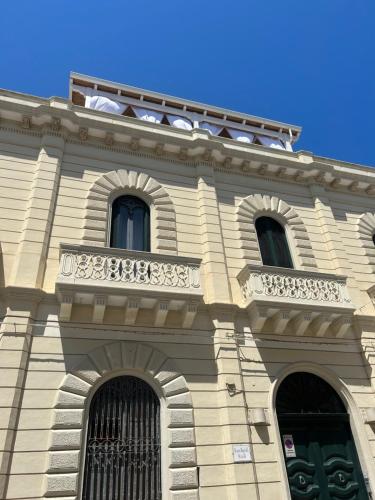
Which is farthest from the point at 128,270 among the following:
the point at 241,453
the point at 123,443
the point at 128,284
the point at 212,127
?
the point at 212,127

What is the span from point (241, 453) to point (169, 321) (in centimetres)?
318

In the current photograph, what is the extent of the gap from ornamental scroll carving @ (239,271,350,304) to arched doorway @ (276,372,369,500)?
6.76 ft

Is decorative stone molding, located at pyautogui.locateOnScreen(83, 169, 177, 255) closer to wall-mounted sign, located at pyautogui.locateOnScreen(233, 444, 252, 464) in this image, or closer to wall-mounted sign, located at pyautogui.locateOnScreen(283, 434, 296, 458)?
wall-mounted sign, located at pyautogui.locateOnScreen(233, 444, 252, 464)

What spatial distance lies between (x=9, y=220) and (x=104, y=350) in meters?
4.10

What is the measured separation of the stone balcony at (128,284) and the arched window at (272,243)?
3087mm

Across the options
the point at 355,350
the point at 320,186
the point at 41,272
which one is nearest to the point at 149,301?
the point at 41,272

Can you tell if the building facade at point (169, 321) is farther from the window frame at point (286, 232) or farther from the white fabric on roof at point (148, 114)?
the white fabric on roof at point (148, 114)

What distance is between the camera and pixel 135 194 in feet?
34.9

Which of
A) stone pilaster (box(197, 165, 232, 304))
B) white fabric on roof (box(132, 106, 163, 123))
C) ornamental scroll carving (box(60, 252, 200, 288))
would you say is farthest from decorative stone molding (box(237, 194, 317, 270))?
white fabric on roof (box(132, 106, 163, 123))

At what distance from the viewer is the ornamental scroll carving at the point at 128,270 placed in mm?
7969

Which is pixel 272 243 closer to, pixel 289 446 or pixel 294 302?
pixel 294 302

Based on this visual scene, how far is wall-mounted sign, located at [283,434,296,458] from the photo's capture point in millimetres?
8062

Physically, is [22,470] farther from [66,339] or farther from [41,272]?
[41,272]

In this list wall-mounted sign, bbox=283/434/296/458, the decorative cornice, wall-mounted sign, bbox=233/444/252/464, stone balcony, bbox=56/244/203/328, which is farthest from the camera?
the decorative cornice
